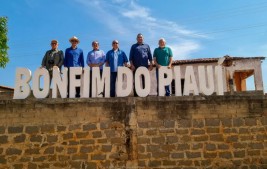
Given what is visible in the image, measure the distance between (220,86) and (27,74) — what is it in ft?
16.6

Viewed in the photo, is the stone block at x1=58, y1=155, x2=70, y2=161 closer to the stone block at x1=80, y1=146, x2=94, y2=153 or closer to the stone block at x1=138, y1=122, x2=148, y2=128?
the stone block at x1=80, y1=146, x2=94, y2=153

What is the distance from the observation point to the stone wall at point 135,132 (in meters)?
7.75

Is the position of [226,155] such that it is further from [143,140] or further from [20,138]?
[20,138]

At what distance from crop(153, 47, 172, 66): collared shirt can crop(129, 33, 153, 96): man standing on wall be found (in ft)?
0.70

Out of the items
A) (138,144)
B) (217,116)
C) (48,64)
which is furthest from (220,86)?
(48,64)

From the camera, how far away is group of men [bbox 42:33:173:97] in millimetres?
8703

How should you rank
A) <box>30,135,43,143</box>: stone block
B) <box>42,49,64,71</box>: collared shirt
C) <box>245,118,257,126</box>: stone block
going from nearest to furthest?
<box>30,135,43,143</box>: stone block < <box>245,118,257,126</box>: stone block < <box>42,49,64,71</box>: collared shirt

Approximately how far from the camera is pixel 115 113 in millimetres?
7934

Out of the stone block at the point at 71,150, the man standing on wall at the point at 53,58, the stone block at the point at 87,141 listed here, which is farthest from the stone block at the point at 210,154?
the man standing on wall at the point at 53,58

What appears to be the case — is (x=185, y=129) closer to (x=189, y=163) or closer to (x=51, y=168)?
(x=189, y=163)

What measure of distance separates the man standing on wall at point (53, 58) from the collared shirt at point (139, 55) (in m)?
1.95

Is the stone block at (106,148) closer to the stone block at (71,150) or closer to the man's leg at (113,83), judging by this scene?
the stone block at (71,150)

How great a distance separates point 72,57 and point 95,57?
63 centimetres

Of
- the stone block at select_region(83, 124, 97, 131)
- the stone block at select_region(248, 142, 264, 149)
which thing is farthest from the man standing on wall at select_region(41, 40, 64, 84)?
the stone block at select_region(248, 142, 264, 149)
